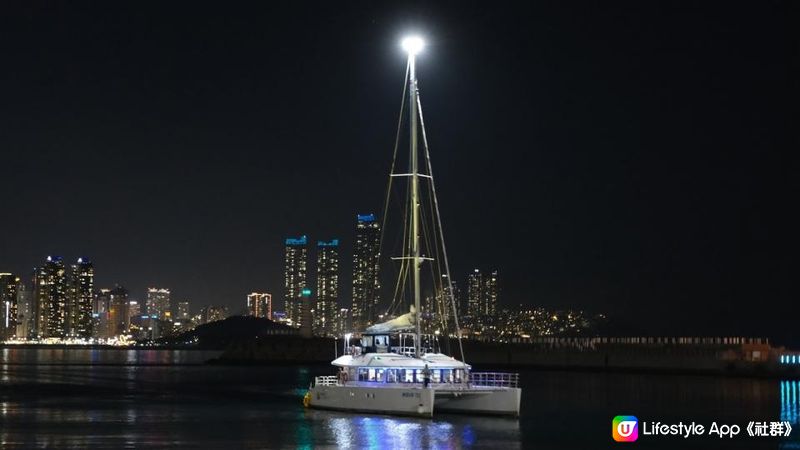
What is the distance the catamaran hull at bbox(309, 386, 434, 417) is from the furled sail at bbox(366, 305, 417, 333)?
3750 millimetres

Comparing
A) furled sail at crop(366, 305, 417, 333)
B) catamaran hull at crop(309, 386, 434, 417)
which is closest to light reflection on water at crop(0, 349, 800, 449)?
catamaran hull at crop(309, 386, 434, 417)

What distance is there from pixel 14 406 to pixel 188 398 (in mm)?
13522

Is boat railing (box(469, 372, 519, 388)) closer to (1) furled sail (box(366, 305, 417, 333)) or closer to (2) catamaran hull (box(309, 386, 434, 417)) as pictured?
(1) furled sail (box(366, 305, 417, 333))

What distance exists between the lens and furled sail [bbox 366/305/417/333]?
53.7 meters

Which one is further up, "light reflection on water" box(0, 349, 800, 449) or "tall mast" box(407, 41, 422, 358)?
"tall mast" box(407, 41, 422, 358)

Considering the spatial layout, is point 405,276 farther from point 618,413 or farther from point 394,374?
point 618,413

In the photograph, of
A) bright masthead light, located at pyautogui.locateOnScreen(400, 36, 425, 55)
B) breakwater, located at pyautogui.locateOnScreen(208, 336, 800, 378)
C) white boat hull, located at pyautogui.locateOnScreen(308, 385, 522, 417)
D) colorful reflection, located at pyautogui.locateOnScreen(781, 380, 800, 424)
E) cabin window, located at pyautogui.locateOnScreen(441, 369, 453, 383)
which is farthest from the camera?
breakwater, located at pyautogui.locateOnScreen(208, 336, 800, 378)

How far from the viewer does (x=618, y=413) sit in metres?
60.7

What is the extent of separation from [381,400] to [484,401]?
216 inches

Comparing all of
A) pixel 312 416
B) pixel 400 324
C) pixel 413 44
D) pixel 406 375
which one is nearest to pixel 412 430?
pixel 406 375

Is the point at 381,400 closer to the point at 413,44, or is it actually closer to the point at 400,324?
the point at 400,324

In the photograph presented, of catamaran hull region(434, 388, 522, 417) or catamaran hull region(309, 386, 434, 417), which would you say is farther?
catamaran hull region(434, 388, 522, 417)

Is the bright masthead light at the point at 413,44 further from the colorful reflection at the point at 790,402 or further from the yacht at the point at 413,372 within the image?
the colorful reflection at the point at 790,402

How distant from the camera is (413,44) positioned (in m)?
52.3
